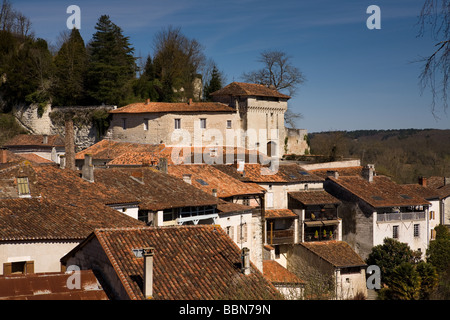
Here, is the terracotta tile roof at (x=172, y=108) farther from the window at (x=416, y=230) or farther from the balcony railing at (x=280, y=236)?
the window at (x=416, y=230)

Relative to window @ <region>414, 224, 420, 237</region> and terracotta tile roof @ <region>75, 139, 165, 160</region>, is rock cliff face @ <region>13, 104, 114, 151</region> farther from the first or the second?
window @ <region>414, 224, 420, 237</region>

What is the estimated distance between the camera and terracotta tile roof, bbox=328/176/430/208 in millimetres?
37550

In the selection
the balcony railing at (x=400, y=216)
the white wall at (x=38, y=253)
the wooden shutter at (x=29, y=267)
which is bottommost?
the balcony railing at (x=400, y=216)

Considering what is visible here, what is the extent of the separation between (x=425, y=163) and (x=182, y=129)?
56.0 metres

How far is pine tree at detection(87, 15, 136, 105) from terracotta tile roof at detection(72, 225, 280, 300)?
3681cm

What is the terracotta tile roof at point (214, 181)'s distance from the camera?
29969 millimetres

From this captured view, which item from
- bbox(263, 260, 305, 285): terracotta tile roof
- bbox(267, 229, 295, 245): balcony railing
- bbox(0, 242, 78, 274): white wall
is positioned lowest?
bbox(263, 260, 305, 285): terracotta tile roof

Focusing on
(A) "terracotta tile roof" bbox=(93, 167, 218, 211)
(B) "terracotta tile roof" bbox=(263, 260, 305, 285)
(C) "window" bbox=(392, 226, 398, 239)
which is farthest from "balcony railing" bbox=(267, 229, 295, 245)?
Result: (A) "terracotta tile roof" bbox=(93, 167, 218, 211)

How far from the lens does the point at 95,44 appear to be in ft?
168

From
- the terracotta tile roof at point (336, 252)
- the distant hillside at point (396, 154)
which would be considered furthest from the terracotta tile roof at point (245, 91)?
the terracotta tile roof at point (336, 252)

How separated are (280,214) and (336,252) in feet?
13.4

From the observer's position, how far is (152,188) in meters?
25.0

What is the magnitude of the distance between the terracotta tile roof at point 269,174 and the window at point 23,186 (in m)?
16.1

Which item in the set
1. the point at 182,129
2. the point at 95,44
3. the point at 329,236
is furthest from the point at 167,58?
the point at 329,236
